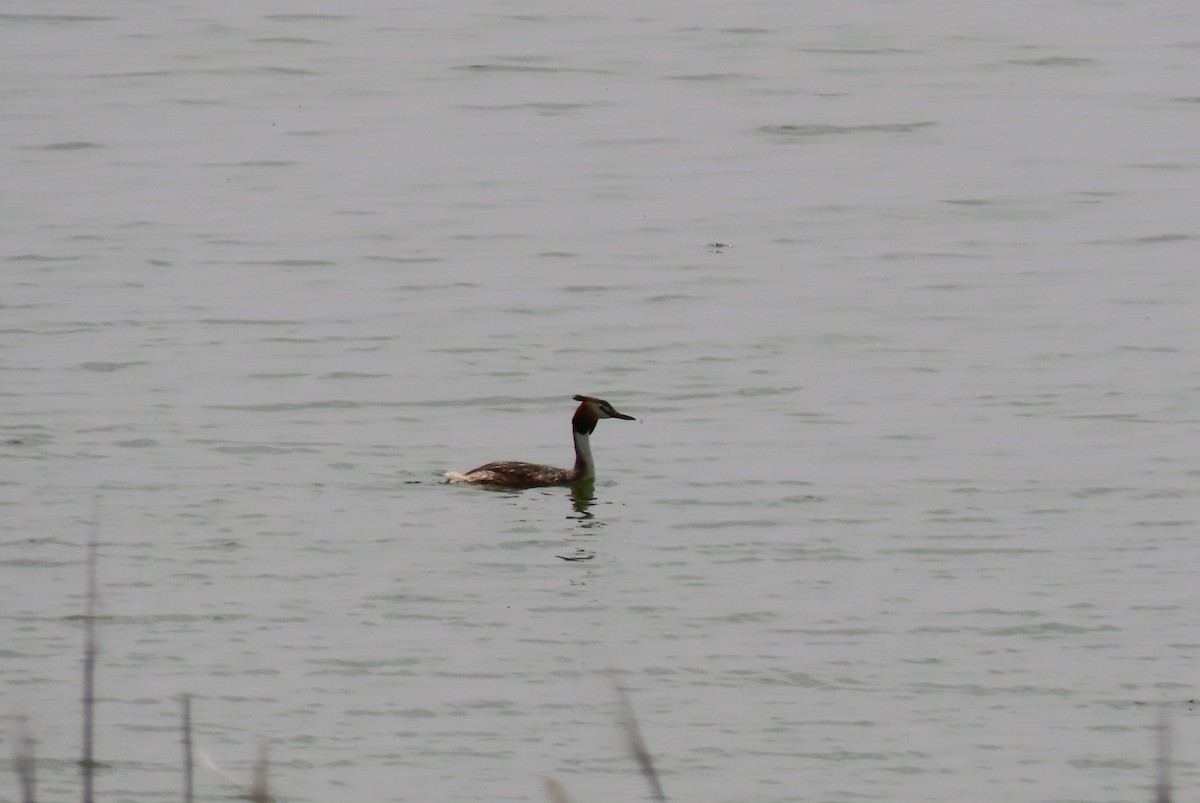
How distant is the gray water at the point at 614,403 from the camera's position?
29.8 ft

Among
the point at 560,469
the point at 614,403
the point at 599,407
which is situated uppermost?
the point at 599,407

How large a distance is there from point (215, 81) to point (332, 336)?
34.9ft

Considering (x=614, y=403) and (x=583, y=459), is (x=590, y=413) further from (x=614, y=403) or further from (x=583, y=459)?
(x=614, y=403)

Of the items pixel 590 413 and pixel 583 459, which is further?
pixel 590 413

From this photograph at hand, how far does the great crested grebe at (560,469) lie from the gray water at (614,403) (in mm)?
119

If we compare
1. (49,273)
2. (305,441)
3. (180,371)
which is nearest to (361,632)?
(305,441)

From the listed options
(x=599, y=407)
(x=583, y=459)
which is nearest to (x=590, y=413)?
(x=599, y=407)

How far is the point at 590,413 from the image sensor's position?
44.9 feet

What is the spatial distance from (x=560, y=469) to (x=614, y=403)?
1430 millimetres

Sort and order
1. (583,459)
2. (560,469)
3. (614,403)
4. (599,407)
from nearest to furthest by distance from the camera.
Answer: (560,469)
(583,459)
(599,407)
(614,403)

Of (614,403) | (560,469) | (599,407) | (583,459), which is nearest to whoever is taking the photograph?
(560,469)

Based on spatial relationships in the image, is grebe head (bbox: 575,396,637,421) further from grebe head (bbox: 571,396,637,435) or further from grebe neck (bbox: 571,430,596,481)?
A: grebe neck (bbox: 571,430,596,481)

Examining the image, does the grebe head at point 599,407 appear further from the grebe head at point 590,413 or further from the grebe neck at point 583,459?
the grebe neck at point 583,459

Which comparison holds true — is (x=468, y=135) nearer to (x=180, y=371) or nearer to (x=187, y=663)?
(x=180, y=371)
